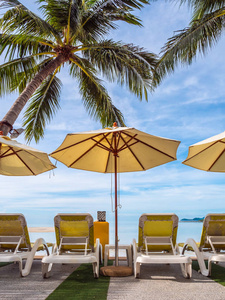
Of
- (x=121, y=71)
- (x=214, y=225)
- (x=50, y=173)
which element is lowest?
(x=214, y=225)

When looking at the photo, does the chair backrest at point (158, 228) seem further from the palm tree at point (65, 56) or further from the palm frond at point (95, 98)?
the palm frond at point (95, 98)

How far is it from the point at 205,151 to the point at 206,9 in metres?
4.96

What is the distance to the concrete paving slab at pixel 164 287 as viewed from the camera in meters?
3.17

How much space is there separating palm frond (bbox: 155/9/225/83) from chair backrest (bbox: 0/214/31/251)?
569 centimetres

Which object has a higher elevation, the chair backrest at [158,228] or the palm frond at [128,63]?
the palm frond at [128,63]

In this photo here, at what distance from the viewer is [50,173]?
639 centimetres

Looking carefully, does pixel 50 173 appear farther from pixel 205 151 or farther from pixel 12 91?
pixel 12 91

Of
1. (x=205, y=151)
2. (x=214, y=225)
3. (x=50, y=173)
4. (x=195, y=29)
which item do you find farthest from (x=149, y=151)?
(x=195, y=29)

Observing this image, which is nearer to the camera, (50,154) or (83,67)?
(50,154)

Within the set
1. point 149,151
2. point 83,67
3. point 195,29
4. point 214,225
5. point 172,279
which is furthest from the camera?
point 83,67

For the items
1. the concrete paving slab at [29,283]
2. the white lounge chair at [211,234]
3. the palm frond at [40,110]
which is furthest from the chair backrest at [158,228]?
the palm frond at [40,110]

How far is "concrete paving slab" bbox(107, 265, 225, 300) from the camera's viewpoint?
3172 millimetres

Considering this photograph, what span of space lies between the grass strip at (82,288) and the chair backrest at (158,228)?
37.5 inches

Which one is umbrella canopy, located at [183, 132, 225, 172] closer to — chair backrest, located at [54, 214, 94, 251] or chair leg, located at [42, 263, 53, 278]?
chair backrest, located at [54, 214, 94, 251]
